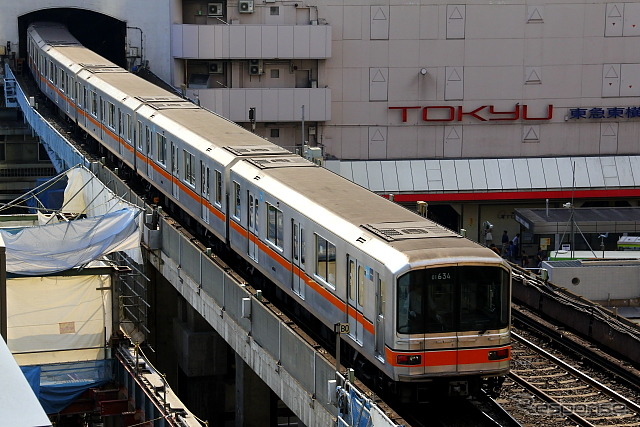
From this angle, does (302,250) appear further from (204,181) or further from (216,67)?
(216,67)

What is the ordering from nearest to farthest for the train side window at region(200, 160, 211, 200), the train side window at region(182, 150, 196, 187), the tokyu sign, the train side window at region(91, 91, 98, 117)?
the train side window at region(200, 160, 211, 200), the train side window at region(182, 150, 196, 187), the train side window at region(91, 91, 98, 117), the tokyu sign

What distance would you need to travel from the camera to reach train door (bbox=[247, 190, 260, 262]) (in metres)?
20.9

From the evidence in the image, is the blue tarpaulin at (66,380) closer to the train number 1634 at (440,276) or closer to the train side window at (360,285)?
the train side window at (360,285)

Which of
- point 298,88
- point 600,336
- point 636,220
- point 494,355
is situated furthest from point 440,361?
point 298,88

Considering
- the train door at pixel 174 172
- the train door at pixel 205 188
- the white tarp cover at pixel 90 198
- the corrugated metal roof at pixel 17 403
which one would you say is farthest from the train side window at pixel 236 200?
the corrugated metal roof at pixel 17 403

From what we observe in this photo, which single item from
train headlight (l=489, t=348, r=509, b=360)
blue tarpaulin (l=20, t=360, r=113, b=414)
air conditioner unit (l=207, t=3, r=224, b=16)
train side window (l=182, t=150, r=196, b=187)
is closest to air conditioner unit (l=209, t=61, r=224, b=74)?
air conditioner unit (l=207, t=3, r=224, b=16)

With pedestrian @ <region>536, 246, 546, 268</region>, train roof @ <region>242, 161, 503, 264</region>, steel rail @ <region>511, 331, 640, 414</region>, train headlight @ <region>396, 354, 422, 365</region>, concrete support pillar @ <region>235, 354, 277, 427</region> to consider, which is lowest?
pedestrian @ <region>536, 246, 546, 268</region>

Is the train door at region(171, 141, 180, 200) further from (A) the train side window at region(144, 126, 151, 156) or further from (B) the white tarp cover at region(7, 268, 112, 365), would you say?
(B) the white tarp cover at region(7, 268, 112, 365)

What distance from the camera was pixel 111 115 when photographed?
32812mm

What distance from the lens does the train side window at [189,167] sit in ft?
82.1

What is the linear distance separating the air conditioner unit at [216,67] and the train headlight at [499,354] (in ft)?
98.3

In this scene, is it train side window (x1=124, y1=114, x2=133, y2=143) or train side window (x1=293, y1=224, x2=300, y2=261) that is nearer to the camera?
train side window (x1=293, y1=224, x2=300, y2=261)

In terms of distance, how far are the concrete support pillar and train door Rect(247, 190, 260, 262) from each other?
9.67 ft

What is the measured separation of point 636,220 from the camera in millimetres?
38344
